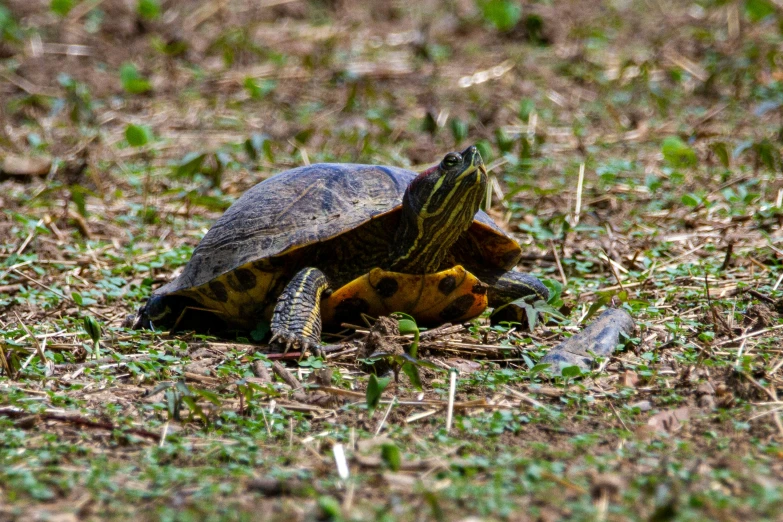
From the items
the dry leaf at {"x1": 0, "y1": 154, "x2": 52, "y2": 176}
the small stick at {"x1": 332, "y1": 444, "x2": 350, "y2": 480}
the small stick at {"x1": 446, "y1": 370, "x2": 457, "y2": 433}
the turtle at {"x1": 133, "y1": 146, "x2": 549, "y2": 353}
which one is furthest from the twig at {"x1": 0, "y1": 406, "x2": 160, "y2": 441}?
the dry leaf at {"x1": 0, "y1": 154, "x2": 52, "y2": 176}

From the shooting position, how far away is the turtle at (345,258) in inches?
171

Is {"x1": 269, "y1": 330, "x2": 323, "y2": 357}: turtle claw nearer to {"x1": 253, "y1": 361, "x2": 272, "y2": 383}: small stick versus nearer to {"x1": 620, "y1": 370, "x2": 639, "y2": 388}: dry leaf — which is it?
{"x1": 253, "y1": 361, "x2": 272, "y2": 383}: small stick

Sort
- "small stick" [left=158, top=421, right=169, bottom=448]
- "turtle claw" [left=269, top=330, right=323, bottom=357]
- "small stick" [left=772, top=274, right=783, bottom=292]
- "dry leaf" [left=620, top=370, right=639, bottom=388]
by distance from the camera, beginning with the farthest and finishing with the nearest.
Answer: "small stick" [left=772, top=274, right=783, bottom=292], "turtle claw" [left=269, top=330, right=323, bottom=357], "dry leaf" [left=620, top=370, right=639, bottom=388], "small stick" [left=158, top=421, right=169, bottom=448]

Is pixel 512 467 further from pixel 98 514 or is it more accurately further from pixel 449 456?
pixel 98 514

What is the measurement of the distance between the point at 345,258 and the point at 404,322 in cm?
94

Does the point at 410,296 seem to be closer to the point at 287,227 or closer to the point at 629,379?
the point at 287,227

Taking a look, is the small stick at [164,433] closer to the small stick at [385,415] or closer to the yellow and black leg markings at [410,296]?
the small stick at [385,415]

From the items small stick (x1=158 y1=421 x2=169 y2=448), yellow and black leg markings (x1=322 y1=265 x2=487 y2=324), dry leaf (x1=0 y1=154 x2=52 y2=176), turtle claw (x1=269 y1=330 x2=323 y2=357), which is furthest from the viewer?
dry leaf (x1=0 y1=154 x2=52 y2=176)

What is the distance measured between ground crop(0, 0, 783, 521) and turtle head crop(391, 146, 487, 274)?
508 millimetres

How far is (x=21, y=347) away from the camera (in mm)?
3799

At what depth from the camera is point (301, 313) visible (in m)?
4.12

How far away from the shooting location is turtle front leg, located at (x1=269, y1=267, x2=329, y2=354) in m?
4.04

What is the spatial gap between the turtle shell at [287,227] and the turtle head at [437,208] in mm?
175

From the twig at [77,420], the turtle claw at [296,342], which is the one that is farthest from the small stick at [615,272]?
Result: the twig at [77,420]
